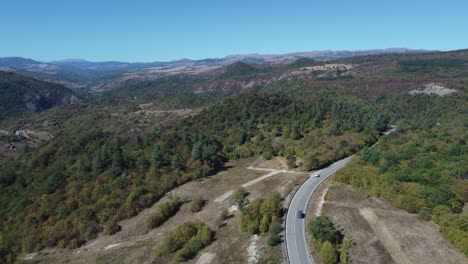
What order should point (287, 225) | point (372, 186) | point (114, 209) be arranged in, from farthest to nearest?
point (114, 209)
point (372, 186)
point (287, 225)

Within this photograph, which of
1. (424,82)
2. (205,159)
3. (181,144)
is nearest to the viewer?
(205,159)

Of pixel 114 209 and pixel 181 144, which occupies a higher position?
pixel 181 144

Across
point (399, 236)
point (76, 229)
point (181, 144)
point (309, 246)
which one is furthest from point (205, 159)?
point (399, 236)

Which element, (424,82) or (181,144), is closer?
(181,144)

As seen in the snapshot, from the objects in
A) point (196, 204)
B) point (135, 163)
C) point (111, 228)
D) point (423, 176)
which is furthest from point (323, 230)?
point (135, 163)

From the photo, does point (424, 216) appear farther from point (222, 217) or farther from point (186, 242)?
point (186, 242)

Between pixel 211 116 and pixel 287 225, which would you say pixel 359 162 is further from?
pixel 211 116

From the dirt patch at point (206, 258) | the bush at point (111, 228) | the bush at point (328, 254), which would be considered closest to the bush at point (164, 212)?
the bush at point (111, 228)
